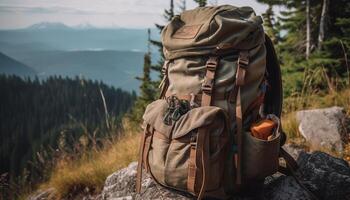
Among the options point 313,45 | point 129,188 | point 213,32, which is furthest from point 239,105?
point 313,45

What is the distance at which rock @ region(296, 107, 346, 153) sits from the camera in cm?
412

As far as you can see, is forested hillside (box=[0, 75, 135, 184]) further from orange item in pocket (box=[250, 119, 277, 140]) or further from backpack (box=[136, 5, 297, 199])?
orange item in pocket (box=[250, 119, 277, 140])

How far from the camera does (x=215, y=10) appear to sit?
269cm

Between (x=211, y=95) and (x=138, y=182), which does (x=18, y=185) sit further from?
(x=211, y=95)

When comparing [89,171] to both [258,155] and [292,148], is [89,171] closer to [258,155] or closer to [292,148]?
[292,148]

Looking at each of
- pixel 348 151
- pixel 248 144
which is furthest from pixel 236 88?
pixel 348 151

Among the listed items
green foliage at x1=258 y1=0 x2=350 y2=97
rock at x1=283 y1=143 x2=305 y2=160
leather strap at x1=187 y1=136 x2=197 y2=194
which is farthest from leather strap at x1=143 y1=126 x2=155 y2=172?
green foliage at x1=258 y1=0 x2=350 y2=97

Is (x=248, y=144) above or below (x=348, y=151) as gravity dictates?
above

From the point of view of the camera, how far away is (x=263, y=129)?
2.42 meters

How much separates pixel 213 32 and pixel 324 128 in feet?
7.90

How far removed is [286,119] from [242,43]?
2.70 m

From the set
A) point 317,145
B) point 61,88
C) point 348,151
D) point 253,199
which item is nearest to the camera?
point 253,199

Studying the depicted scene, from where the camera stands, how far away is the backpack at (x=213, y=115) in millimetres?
2334

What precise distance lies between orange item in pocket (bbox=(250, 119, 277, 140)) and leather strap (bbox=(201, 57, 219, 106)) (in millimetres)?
350
